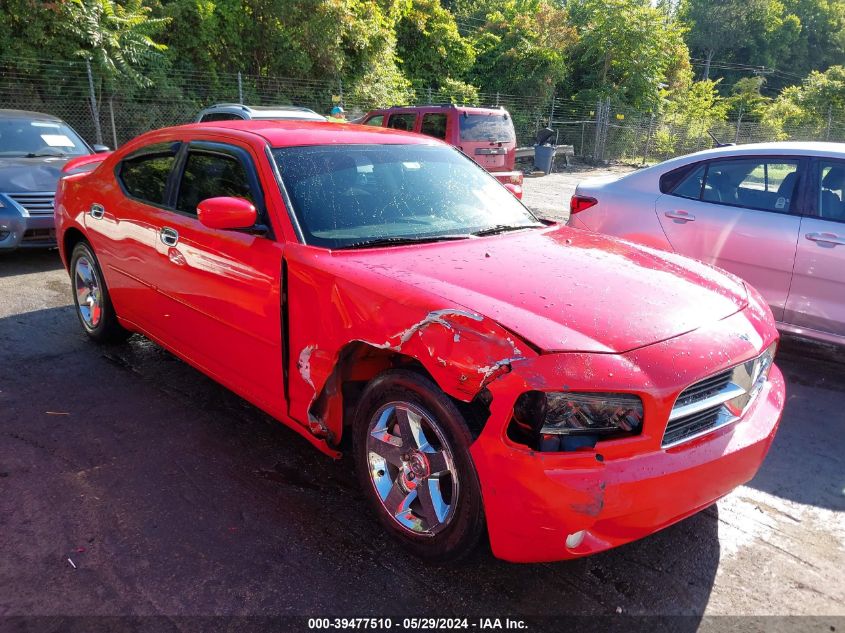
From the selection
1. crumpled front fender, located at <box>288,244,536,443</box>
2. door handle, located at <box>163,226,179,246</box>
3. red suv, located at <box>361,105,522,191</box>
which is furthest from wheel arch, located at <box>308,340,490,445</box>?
red suv, located at <box>361,105,522,191</box>

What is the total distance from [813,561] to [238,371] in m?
2.81

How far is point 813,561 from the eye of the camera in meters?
2.80

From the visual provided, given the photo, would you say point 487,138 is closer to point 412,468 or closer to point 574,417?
point 412,468

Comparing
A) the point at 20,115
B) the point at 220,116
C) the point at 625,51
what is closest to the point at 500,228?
the point at 20,115

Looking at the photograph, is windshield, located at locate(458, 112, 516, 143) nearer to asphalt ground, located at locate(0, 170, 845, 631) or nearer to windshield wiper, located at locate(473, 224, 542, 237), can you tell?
windshield wiper, located at locate(473, 224, 542, 237)

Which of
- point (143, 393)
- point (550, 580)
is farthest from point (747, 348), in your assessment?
point (143, 393)

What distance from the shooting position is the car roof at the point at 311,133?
3.58 meters

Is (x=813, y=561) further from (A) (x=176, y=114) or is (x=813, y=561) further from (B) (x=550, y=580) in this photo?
(A) (x=176, y=114)

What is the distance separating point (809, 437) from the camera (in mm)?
3930

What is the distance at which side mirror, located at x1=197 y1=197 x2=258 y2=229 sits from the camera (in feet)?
10.1

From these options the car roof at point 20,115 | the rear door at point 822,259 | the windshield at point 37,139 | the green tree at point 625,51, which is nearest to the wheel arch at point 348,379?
the rear door at point 822,259

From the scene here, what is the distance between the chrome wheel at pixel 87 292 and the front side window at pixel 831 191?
5317 mm

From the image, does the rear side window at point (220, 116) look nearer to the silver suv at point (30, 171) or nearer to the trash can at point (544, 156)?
the silver suv at point (30, 171)

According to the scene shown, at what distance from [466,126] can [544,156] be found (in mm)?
10442
